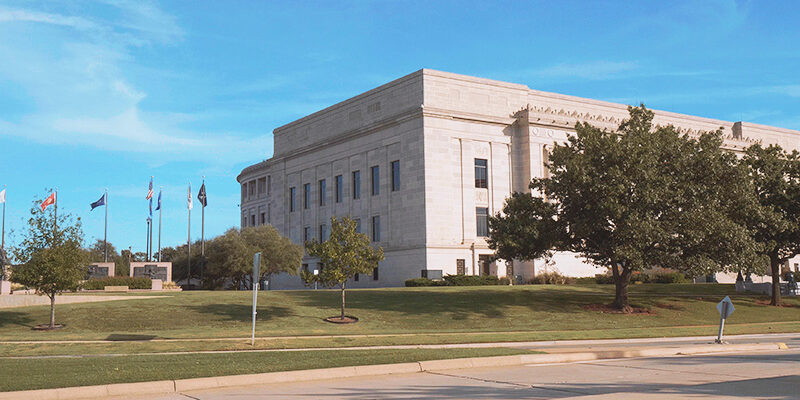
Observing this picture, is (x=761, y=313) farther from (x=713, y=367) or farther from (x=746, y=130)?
(x=746, y=130)

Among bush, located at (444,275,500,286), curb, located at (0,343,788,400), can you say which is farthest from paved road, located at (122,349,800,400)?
bush, located at (444,275,500,286)

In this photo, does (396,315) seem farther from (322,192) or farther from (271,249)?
(322,192)

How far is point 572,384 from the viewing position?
13.0 metres

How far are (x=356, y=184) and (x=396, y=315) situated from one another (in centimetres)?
3724

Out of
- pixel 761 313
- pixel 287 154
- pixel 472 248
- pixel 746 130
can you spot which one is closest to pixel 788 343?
pixel 761 313

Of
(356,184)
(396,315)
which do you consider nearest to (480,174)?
(356,184)

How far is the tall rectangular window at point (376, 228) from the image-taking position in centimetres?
6916

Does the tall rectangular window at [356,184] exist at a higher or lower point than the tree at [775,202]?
higher

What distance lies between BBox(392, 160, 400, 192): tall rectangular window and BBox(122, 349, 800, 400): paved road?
168 ft

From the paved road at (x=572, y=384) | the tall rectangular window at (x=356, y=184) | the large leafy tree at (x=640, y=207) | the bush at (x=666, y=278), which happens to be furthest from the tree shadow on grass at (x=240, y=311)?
the bush at (x=666, y=278)

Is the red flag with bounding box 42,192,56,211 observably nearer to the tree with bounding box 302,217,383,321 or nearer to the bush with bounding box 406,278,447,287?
the bush with bounding box 406,278,447,287

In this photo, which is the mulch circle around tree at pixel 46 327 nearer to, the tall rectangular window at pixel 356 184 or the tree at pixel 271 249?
the tree at pixel 271 249

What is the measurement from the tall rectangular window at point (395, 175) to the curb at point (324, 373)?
1880 inches

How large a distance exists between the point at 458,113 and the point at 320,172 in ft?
61.5
